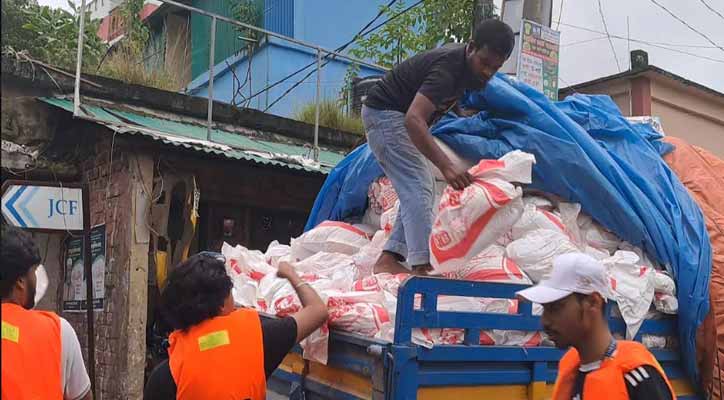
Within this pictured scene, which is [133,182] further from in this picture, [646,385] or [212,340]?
[646,385]

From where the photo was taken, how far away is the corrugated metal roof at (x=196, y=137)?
18.7 feet

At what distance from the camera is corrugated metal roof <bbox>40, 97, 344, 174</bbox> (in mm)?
5714

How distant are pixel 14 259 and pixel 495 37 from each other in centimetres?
202

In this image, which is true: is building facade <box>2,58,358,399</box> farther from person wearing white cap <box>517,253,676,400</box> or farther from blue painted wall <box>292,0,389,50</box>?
blue painted wall <box>292,0,389,50</box>

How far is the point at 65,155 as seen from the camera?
21.3 ft

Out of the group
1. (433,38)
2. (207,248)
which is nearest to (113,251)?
(207,248)

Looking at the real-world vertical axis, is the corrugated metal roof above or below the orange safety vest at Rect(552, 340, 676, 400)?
above

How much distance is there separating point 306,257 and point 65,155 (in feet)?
12.0

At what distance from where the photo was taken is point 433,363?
8.07 feet

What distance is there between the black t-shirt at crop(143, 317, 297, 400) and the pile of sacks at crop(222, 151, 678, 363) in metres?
0.26

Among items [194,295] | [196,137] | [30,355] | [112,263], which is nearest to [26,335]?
[30,355]

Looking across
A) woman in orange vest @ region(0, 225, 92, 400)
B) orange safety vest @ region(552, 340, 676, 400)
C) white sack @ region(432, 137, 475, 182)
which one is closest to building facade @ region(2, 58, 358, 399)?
white sack @ region(432, 137, 475, 182)

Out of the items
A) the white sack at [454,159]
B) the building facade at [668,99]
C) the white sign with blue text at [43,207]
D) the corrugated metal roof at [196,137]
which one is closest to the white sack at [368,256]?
the white sack at [454,159]

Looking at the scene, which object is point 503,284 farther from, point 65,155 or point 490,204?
point 65,155
